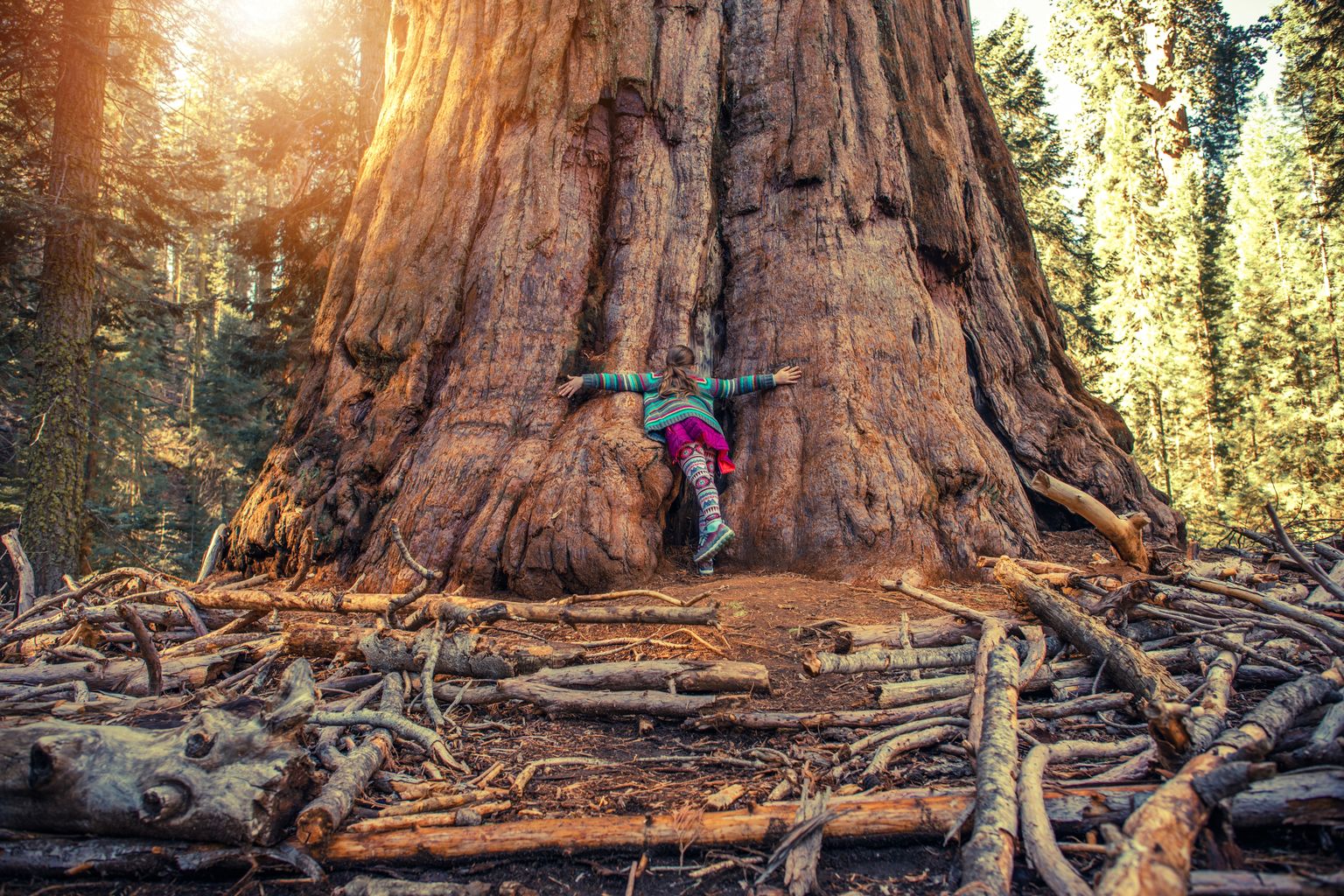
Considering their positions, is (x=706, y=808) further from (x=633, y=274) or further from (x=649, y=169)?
(x=649, y=169)

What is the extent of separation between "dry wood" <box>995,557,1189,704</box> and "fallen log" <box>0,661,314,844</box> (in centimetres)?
279

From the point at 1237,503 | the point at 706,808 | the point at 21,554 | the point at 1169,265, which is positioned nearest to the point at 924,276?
the point at 706,808

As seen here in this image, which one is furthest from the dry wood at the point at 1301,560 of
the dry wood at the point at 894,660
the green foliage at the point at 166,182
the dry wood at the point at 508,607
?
the green foliage at the point at 166,182

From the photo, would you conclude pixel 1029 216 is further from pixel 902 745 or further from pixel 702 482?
pixel 902 745

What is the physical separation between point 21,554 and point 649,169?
5040mm

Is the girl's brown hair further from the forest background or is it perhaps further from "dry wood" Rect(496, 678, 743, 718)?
the forest background

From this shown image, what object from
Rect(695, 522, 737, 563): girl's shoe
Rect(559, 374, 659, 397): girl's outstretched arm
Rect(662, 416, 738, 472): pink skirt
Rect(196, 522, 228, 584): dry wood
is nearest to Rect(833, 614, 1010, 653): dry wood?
Rect(695, 522, 737, 563): girl's shoe

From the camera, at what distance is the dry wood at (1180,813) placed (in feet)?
4.86

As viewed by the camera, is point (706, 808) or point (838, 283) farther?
point (838, 283)

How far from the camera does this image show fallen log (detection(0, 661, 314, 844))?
1984mm

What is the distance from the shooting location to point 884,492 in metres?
4.95

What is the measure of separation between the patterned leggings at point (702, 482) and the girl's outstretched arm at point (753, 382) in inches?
21.3

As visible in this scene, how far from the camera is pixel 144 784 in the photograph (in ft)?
6.63

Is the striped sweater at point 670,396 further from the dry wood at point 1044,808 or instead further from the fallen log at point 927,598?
the dry wood at point 1044,808
